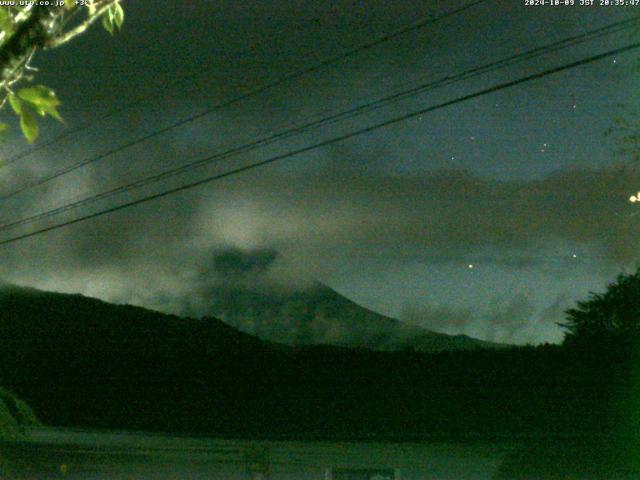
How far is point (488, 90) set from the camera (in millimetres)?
7852

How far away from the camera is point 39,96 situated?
7.10ft

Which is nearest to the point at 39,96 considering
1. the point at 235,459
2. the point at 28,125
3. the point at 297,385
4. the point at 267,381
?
the point at 28,125

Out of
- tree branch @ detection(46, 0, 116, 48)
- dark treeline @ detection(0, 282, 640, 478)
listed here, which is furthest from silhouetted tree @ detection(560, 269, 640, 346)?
tree branch @ detection(46, 0, 116, 48)

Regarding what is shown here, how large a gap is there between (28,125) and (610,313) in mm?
19736

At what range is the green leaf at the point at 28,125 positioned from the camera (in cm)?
219

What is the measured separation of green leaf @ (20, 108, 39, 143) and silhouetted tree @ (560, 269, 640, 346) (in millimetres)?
18560

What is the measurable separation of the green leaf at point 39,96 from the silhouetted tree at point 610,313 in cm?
1859

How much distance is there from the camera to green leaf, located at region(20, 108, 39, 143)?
219cm

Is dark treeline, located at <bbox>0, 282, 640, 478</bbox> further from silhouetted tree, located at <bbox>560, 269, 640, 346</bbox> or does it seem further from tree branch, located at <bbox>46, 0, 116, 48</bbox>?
tree branch, located at <bbox>46, 0, 116, 48</bbox>

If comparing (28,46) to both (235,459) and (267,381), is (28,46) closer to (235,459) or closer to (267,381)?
(235,459)

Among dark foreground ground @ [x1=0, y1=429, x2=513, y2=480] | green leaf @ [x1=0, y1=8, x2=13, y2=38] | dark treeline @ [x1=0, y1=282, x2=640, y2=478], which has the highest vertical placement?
dark treeline @ [x1=0, y1=282, x2=640, y2=478]

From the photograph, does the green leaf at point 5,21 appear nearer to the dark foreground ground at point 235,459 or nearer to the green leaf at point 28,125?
the green leaf at point 28,125

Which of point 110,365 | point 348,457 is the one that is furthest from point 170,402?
point 348,457

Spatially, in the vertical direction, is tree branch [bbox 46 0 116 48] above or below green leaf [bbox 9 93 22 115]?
above
